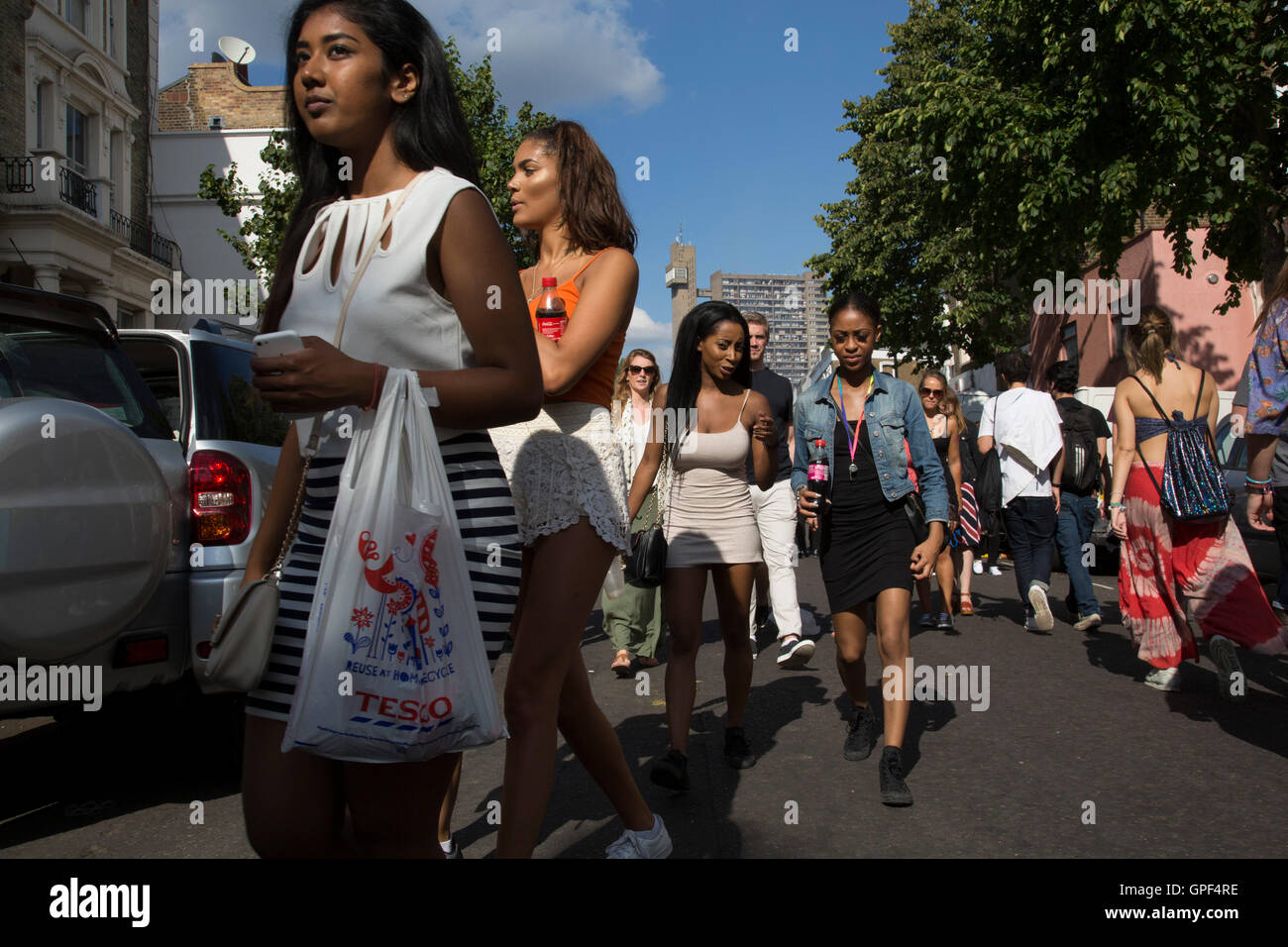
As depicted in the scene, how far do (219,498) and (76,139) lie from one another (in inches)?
1003

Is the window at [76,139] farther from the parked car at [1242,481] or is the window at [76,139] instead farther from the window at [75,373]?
the parked car at [1242,481]

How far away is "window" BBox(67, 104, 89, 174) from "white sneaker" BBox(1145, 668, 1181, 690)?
25.6 meters

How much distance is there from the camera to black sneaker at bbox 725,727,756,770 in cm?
480

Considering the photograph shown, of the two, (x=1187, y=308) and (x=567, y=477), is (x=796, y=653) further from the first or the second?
(x=1187, y=308)

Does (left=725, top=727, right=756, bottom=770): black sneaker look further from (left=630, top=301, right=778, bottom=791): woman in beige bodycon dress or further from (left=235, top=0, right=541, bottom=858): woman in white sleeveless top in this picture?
(left=235, top=0, right=541, bottom=858): woman in white sleeveless top

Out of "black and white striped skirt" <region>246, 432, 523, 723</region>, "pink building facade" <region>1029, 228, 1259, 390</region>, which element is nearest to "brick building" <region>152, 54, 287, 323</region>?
"pink building facade" <region>1029, 228, 1259, 390</region>

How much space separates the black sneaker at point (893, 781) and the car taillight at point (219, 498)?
8.79 ft

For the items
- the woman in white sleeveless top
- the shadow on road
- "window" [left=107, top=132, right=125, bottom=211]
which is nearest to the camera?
the woman in white sleeveless top

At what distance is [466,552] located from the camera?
190 centimetres

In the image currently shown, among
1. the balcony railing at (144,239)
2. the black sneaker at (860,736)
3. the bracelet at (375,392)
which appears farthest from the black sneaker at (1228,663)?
the balcony railing at (144,239)

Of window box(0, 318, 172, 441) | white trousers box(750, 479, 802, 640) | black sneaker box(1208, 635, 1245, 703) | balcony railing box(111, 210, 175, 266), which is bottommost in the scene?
black sneaker box(1208, 635, 1245, 703)

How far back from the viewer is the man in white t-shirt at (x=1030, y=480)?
27.9 ft

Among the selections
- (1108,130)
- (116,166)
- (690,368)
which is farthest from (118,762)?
(116,166)
